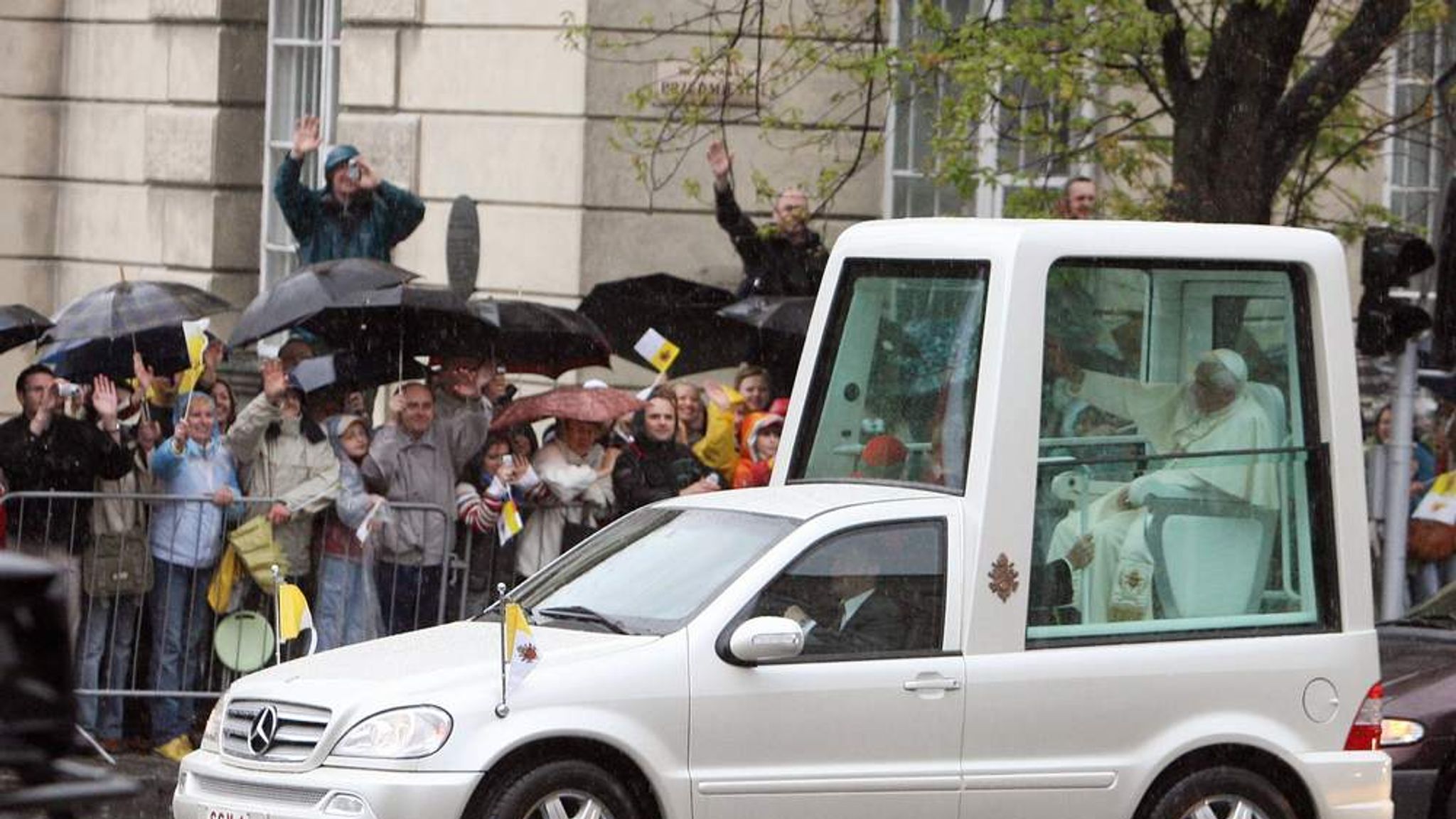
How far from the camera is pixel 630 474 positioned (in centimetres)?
1402

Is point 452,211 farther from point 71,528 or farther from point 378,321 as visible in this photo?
point 71,528

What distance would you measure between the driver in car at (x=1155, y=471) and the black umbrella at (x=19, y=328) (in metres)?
6.41

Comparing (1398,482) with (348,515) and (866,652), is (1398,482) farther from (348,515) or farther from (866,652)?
(348,515)

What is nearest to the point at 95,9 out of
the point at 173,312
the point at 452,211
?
the point at 452,211

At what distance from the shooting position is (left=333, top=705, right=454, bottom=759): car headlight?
29.5 ft

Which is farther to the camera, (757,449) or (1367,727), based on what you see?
(757,449)

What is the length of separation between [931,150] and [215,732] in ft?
30.5

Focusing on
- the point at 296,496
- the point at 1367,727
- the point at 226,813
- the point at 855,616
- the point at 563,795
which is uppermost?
the point at 296,496

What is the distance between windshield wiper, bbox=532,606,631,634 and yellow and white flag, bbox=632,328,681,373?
5109 millimetres

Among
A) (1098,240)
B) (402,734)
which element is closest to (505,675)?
(402,734)

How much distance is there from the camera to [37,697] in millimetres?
4871

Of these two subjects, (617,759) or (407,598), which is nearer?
(617,759)

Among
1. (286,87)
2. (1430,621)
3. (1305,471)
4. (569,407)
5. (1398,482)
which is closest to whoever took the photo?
(1305,471)

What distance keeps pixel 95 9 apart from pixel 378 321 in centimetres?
943
